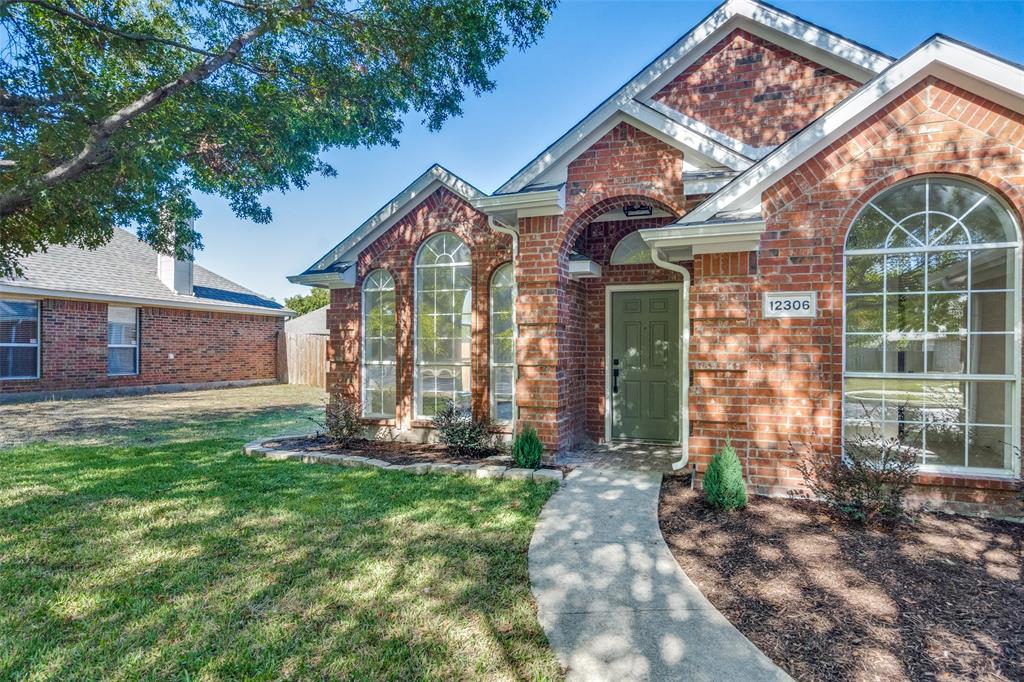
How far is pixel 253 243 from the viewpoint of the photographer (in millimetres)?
28547

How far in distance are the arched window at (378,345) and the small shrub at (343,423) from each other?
0.59 meters

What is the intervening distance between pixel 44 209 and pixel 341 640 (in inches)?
247

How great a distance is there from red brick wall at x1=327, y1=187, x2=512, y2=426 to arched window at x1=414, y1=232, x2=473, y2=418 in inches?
6.0

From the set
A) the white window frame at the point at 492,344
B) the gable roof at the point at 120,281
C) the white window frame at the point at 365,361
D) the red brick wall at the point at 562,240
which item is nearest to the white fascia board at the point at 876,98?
the red brick wall at the point at 562,240

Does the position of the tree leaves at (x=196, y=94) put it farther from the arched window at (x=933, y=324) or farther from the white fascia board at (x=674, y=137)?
the arched window at (x=933, y=324)

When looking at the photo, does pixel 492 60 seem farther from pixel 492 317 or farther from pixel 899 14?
pixel 899 14

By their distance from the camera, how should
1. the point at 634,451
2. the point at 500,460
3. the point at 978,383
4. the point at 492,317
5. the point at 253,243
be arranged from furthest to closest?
the point at 253,243 < the point at 492,317 < the point at 634,451 < the point at 500,460 < the point at 978,383

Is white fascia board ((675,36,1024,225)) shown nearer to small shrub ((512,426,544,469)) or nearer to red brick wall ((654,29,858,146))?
red brick wall ((654,29,858,146))

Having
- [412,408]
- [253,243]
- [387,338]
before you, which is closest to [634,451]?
[412,408]

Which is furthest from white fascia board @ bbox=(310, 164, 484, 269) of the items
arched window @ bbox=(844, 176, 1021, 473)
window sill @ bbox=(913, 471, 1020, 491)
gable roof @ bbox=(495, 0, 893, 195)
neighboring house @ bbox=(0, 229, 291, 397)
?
neighboring house @ bbox=(0, 229, 291, 397)

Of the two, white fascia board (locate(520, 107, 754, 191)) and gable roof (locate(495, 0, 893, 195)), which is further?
gable roof (locate(495, 0, 893, 195))

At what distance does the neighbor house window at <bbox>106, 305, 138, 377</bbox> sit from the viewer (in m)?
15.8

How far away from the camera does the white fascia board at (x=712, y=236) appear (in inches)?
207

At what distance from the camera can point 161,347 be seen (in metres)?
17.0
